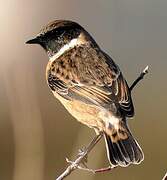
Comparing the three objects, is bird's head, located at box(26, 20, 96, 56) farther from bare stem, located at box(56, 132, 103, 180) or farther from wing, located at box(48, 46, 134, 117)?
bare stem, located at box(56, 132, 103, 180)

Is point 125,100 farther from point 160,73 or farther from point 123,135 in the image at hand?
point 160,73

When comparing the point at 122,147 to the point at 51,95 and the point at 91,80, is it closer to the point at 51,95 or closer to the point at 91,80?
the point at 91,80

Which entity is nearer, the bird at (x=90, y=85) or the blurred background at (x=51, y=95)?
the bird at (x=90, y=85)

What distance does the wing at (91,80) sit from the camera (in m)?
1.03

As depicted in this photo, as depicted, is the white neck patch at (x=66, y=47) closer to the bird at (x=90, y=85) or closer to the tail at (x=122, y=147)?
the bird at (x=90, y=85)

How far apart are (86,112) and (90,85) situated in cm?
4

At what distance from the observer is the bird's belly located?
1011mm

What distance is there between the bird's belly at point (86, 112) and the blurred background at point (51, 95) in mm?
162

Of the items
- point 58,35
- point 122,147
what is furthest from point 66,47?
point 122,147

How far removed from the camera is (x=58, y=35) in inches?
40.1

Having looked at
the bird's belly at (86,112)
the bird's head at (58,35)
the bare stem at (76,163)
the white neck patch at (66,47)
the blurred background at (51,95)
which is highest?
the bird's head at (58,35)

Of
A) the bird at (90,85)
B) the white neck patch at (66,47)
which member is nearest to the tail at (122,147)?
the bird at (90,85)

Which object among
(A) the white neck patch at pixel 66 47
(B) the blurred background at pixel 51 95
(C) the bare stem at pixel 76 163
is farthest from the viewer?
(B) the blurred background at pixel 51 95

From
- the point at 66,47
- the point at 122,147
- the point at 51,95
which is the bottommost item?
the point at 51,95
